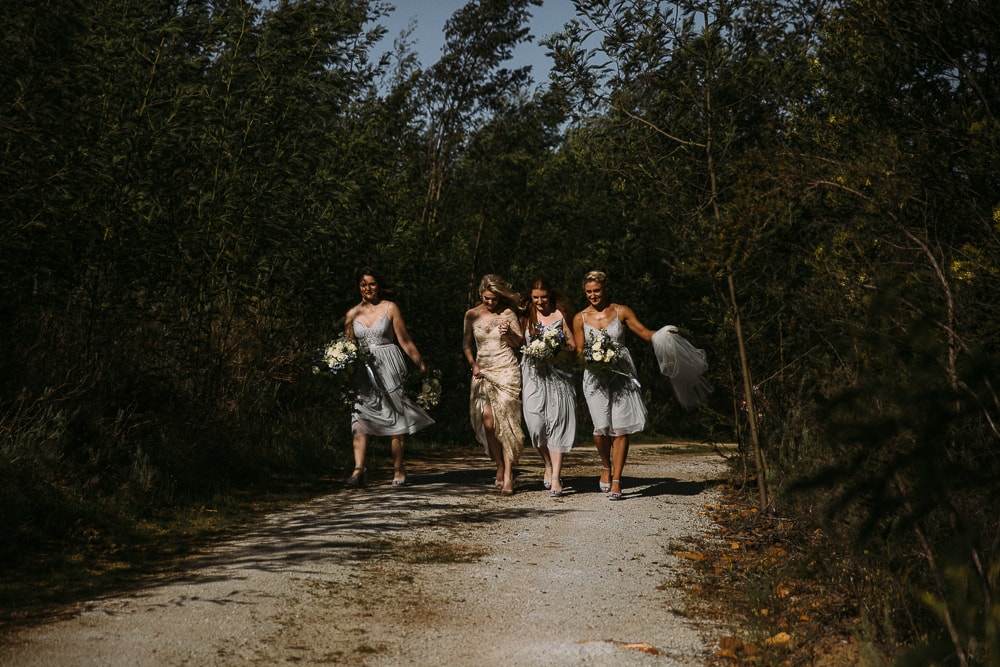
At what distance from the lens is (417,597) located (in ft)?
22.1

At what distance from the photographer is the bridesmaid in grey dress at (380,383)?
12102 millimetres

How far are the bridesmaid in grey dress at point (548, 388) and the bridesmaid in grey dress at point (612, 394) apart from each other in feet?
1.06

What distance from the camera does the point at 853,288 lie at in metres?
7.63

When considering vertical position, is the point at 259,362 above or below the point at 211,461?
above

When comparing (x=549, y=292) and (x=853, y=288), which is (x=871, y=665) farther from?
(x=549, y=292)

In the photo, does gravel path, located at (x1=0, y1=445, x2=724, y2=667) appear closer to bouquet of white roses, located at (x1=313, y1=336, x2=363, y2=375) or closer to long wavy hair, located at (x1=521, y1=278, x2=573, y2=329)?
bouquet of white roses, located at (x1=313, y1=336, x2=363, y2=375)

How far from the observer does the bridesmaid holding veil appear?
39.9 ft

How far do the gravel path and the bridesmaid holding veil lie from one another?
1387mm

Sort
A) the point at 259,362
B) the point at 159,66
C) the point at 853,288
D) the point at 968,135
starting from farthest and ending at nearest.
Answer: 1. the point at 259,362
2. the point at 159,66
3. the point at 968,135
4. the point at 853,288

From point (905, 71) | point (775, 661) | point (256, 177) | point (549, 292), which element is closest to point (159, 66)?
point (256, 177)

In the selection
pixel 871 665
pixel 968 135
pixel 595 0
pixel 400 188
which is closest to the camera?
pixel 871 665

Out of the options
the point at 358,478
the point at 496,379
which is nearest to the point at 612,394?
the point at 496,379

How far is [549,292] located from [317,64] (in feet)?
13.1

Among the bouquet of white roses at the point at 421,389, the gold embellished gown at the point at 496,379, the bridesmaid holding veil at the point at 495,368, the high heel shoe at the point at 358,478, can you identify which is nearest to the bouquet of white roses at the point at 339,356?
the bouquet of white roses at the point at 421,389
